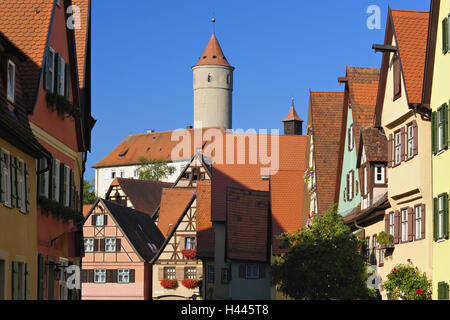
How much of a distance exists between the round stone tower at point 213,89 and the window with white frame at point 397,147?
411ft

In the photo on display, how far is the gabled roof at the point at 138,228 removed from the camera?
72812 millimetres

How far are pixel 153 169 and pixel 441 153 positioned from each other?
11958 cm

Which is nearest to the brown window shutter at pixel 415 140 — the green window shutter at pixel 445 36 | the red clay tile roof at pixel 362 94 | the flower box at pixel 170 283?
the green window shutter at pixel 445 36

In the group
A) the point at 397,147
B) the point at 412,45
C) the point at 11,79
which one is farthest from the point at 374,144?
the point at 11,79

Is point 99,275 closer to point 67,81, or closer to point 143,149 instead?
point 67,81

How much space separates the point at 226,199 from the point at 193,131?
100204 millimetres

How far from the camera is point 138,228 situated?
77.1m

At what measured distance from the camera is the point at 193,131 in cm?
15438

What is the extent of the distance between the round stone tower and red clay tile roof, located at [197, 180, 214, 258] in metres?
93.4

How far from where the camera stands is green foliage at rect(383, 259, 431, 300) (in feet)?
87.1

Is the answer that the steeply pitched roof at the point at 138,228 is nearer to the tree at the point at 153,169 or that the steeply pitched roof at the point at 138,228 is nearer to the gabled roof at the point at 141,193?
the gabled roof at the point at 141,193

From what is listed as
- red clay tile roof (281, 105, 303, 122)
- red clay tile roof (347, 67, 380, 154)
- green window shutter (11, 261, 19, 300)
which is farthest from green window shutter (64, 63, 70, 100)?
red clay tile roof (281, 105, 303, 122)

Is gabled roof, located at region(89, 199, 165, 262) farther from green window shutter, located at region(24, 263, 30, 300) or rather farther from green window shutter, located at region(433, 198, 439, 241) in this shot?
green window shutter, located at region(24, 263, 30, 300)
